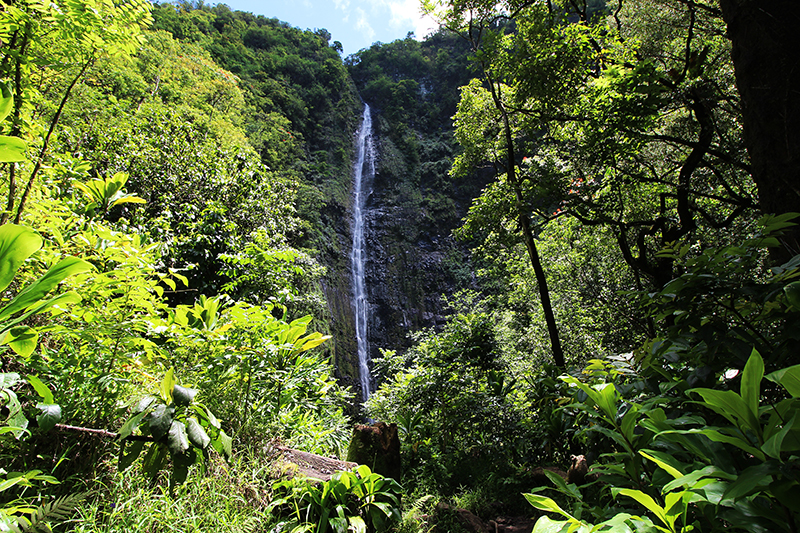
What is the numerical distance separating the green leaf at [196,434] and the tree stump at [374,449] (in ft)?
5.54

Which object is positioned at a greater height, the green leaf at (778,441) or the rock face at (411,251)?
the rock face at (411,251)

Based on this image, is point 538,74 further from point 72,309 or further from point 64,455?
point 64,455

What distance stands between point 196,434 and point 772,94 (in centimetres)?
357

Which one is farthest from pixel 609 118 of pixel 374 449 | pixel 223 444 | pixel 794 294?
pixel 223 444

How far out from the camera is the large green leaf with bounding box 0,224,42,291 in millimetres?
799

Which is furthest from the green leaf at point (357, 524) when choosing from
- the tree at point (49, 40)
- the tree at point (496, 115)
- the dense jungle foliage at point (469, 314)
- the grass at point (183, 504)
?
the tree at point (496, 115)

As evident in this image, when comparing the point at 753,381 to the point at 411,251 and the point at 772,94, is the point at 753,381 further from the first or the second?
the point at 411,251

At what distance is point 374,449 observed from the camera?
9.43 feet

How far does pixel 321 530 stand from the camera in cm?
179

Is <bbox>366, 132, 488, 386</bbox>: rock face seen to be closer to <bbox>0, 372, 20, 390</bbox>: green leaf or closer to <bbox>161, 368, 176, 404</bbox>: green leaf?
<bbox>161, 368, 176, 404</bbox>: green leaf

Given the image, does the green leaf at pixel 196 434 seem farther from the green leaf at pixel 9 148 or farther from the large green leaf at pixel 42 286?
the green leaf at pixel 9 148

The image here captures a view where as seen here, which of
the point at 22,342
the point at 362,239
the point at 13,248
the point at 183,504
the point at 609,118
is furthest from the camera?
the point at 362,239

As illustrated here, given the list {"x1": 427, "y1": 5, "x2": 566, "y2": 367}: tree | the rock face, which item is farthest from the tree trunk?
the rock face

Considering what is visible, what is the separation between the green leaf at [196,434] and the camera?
1.37 m
